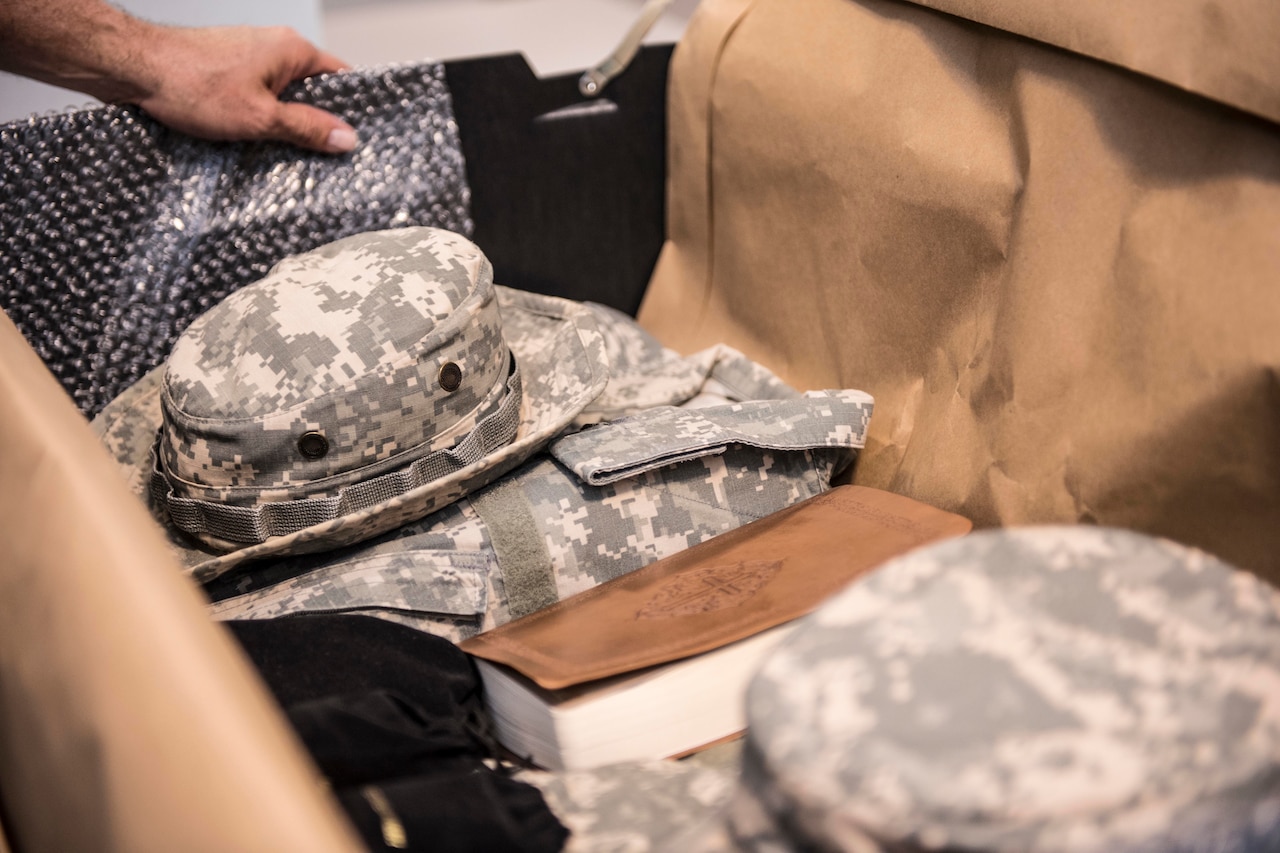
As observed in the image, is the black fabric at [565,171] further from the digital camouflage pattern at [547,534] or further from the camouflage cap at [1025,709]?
the camouflage cap at [1025,709]

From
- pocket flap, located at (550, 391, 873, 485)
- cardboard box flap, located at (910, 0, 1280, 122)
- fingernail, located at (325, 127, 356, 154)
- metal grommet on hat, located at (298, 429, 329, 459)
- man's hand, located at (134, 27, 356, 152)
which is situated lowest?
pocket flap, located at (550, 391, 873, 485)

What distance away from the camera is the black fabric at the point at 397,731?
14.5 inches

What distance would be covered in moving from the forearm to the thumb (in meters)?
0.09

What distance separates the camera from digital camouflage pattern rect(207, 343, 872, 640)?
561mm

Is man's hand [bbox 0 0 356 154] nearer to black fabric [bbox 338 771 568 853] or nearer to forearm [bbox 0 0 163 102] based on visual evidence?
forearm [bbox 0 0 163 102]

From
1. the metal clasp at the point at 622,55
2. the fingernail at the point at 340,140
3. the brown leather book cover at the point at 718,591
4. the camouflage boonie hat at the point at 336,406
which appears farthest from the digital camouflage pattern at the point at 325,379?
the metal clasp at the point at 622,55

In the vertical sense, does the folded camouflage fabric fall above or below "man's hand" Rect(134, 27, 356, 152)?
below

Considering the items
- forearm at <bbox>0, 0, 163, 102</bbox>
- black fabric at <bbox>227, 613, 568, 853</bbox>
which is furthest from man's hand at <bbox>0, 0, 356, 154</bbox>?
black fabric at <bbox>227, 613, 568, 853</bbox>

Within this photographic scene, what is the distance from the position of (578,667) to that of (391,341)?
0.71 feet

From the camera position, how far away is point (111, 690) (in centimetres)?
35

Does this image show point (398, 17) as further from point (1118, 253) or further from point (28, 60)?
point (1118, 253)

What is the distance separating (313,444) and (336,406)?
2 centimetres

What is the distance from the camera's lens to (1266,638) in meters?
0.31

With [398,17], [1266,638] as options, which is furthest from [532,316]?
[398,17]
